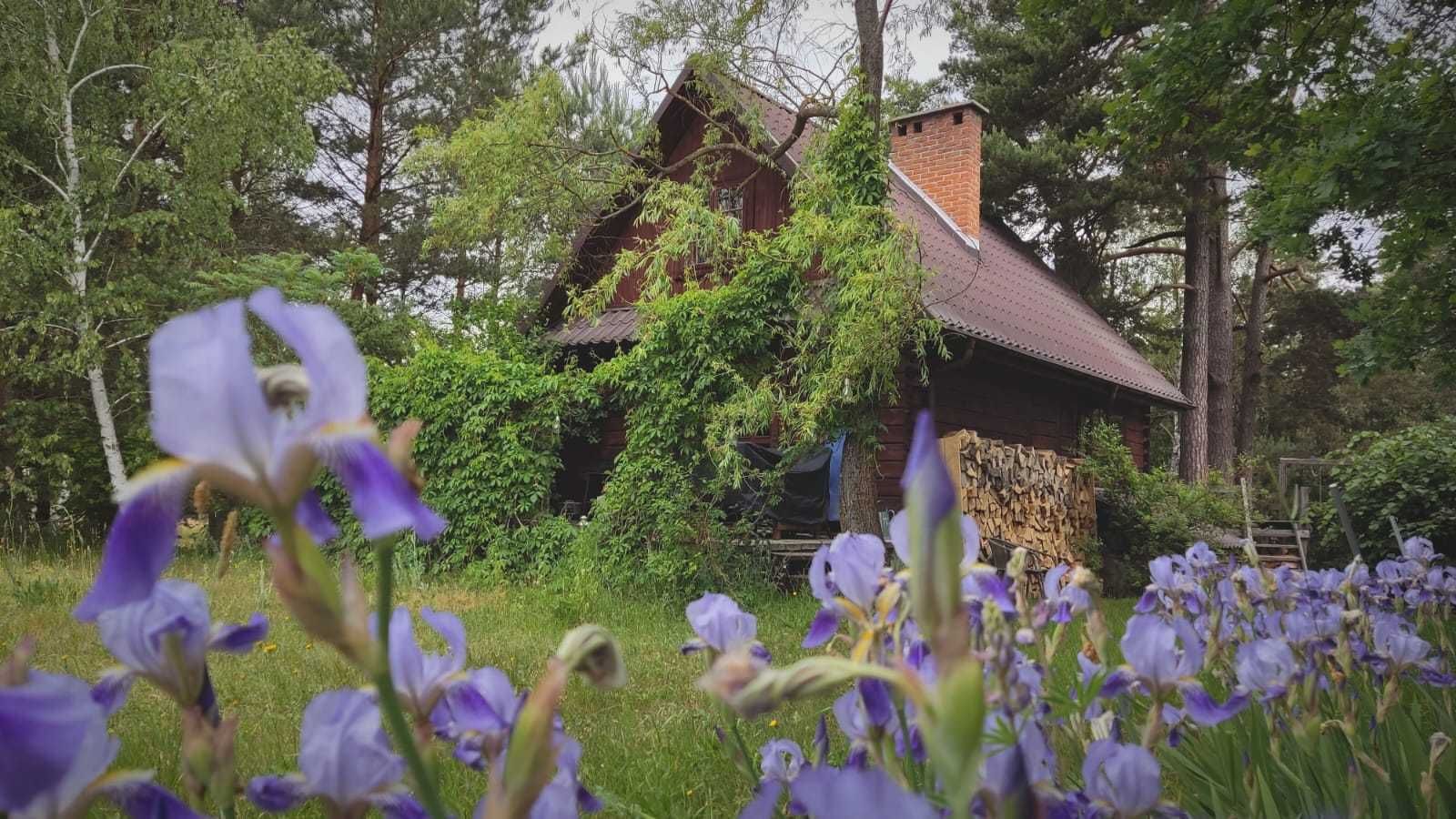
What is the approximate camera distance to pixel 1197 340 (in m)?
15.4

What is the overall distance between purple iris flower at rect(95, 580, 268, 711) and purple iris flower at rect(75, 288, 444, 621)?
0.45 feet

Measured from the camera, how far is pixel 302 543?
16.6 inches

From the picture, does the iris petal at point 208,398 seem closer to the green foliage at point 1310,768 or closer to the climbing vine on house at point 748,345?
the green foliage at point 1310,768

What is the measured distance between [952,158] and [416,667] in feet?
42.6

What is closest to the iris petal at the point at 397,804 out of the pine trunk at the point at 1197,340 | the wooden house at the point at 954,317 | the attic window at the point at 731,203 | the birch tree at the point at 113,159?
the wooden house at the point at 954,317

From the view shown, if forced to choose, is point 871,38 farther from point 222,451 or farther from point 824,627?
point 222,451

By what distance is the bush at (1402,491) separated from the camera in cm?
805

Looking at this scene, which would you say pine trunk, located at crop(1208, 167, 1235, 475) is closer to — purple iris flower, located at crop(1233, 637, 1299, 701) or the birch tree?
the birch tree

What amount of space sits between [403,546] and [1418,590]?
8061mm

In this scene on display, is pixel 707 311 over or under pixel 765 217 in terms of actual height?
under

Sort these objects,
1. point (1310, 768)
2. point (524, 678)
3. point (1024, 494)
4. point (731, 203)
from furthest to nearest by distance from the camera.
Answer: point (731, 203)
point (1024, 494)
point (524, 678)
point (1310, 768)

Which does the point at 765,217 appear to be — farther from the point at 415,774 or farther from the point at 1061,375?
the point at 415,774

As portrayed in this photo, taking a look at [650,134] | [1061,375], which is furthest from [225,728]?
[1061,375]

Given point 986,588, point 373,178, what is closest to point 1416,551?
point 986,588
